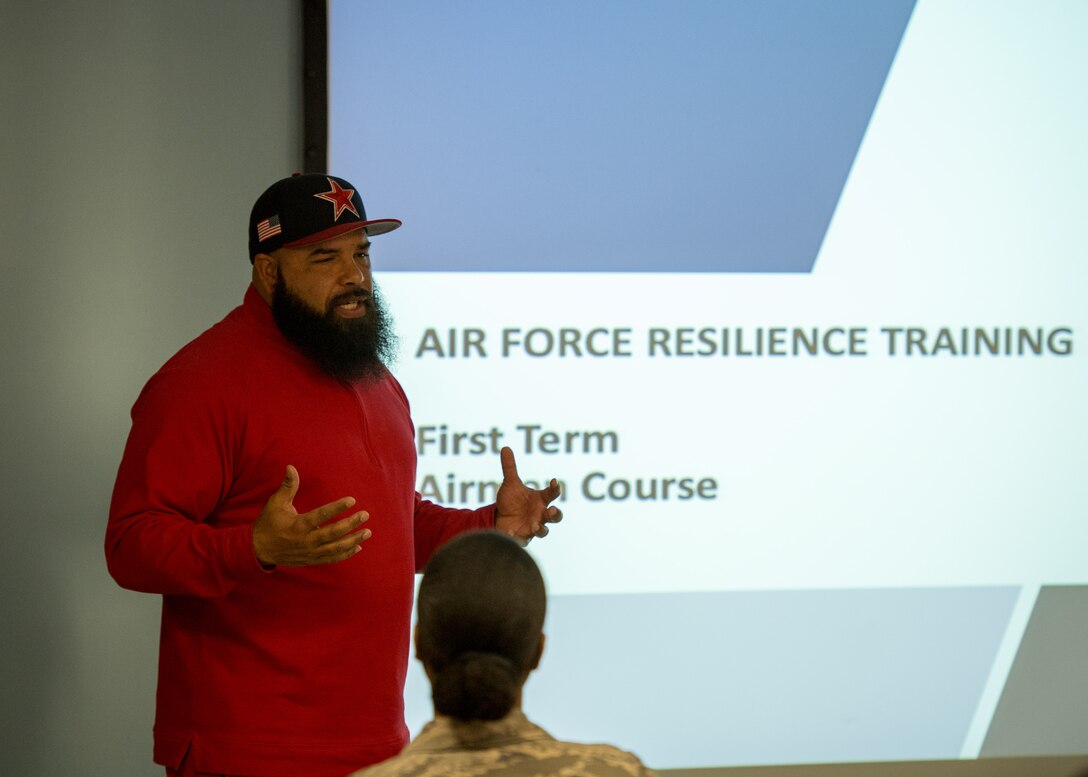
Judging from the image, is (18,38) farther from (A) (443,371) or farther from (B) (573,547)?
(B) (573,547)

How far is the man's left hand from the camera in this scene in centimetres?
218

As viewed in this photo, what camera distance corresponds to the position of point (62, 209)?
9.21 feet

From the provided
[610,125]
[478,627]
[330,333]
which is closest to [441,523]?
[330,333]

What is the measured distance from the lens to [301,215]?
2.04 meters

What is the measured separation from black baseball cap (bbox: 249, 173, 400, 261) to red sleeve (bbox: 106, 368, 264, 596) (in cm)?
29

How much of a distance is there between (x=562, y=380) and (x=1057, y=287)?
132 cm

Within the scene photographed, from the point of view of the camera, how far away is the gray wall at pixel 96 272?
280 centimetres

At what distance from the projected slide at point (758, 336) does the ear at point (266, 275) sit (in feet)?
2.70

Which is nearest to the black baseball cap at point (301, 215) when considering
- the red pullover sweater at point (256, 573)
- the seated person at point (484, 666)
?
the red pullover sweater at point (256, 573)

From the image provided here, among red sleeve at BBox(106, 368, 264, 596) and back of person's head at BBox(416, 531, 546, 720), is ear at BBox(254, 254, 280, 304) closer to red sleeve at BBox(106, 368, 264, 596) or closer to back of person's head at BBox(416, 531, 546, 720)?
red sleeve at BBox(106, 368, 264, 596)

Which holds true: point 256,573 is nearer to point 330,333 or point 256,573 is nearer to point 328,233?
point 330,333

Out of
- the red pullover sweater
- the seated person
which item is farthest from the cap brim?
the seated person

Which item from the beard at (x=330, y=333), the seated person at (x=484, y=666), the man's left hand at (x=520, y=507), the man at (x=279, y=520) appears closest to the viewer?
the seated person at (x=484, y=666)

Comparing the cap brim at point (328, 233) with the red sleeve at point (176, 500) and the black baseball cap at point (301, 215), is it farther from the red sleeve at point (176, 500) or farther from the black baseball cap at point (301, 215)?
the red sleeve at point (176, 500)
